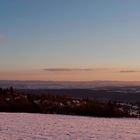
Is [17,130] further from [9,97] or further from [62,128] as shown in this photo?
[9,97]

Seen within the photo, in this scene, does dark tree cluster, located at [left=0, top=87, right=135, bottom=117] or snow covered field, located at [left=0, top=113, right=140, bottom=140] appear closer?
snow covered field, located at [left=0, top=113, right=140, bottom=140]

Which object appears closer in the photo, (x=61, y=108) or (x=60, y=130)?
(x=60, y=130)

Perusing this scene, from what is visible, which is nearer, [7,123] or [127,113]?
[7,123]

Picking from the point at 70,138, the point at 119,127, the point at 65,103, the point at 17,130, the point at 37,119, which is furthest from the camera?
the point at 65,103

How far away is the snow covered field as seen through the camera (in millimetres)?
19531

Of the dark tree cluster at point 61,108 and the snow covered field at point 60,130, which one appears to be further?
the dark tree cluster at point 61,108

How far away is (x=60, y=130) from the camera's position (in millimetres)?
21391

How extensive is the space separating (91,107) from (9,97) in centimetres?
716

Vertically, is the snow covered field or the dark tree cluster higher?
the dark tree cluster

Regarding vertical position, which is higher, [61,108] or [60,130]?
[61,108]

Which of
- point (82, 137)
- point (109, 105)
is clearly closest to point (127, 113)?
point (109, 105)

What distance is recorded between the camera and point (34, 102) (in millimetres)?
34062

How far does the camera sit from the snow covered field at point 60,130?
769 inches

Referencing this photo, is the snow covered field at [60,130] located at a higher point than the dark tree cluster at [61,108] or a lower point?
lower
